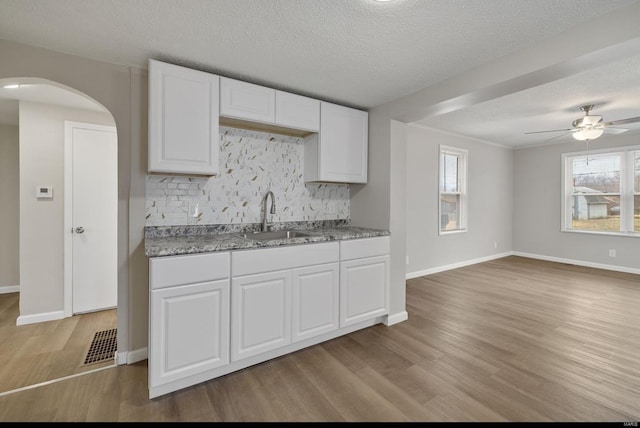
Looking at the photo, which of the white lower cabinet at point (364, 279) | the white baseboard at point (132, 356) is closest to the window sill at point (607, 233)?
the white lower cabinet at point (364, 279)

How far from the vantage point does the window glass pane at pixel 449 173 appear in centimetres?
511

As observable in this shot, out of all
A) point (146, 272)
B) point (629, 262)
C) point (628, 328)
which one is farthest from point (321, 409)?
point (629, 262)

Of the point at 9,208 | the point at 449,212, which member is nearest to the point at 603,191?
the point at 449,212

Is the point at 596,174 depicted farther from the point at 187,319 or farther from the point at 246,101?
the point at 187,319

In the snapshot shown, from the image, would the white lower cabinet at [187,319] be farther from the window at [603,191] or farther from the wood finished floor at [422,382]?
the window at [603,191]

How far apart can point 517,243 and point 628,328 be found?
155 inches

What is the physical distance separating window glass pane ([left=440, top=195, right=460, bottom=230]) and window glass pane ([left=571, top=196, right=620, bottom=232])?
8.06 feet

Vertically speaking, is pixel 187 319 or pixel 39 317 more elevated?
pixel 187 319

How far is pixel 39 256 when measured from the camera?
10.1 feet

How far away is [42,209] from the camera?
313 centimetres

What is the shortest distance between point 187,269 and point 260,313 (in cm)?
64

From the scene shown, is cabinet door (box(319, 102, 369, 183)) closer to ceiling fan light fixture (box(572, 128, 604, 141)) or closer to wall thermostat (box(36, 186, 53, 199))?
ceiling fan light fixture (box(572, 128, 604, 141))

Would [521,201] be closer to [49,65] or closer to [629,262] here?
[629,262]

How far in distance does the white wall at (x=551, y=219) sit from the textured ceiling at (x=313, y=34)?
140 inches
